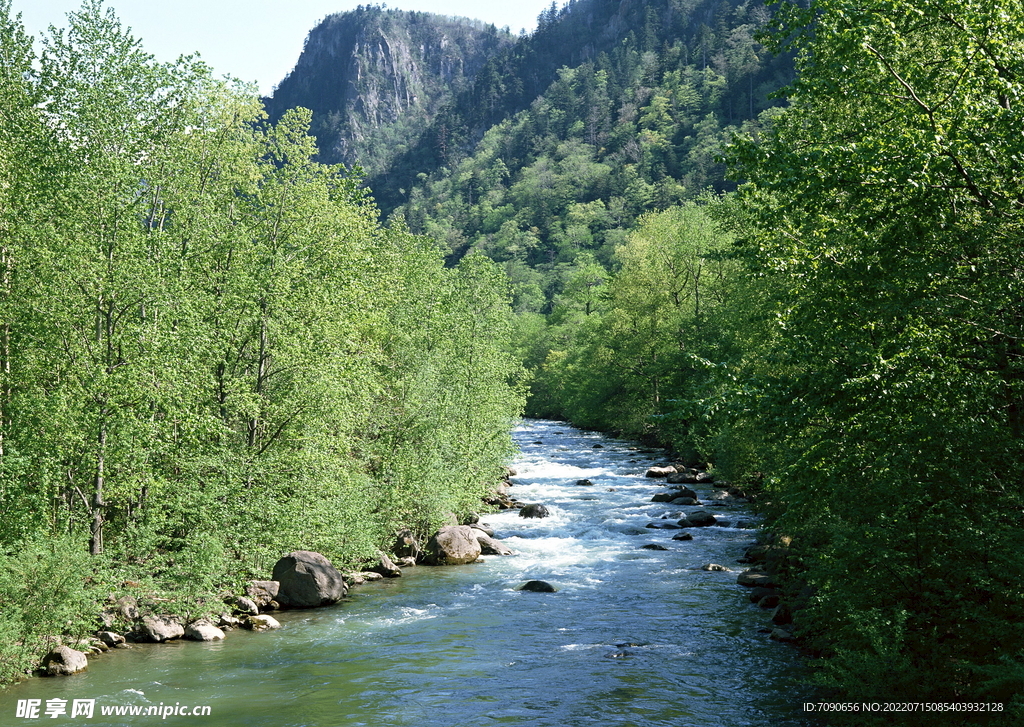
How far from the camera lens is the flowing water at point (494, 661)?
14.1 m

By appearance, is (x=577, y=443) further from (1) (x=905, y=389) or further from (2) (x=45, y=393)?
(1) (x=905, y=389)

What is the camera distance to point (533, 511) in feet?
Answer: 112

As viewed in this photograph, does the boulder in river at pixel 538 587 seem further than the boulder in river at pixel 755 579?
Yes

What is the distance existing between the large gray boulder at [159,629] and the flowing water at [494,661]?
0.33 metres

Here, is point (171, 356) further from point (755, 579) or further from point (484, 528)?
point (755, 579)

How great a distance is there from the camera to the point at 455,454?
31562 millimetres

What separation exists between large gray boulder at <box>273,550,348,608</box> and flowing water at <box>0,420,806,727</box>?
43 centimetres

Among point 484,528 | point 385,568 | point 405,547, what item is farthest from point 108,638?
point 484,528

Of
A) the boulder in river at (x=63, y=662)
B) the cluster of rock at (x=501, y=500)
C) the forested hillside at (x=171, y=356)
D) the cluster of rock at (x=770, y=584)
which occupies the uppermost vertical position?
the forested hillside at (x=171, y=356)

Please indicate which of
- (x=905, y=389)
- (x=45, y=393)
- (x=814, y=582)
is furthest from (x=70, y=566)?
(x=905, y=389)

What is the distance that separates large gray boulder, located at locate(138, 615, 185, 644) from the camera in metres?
18.4

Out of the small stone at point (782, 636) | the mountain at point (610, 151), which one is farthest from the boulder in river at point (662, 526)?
the mountain at point (610, 151)

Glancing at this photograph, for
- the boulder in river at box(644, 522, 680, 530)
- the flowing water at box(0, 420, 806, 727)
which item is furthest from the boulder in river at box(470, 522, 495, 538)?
the boulder in river at box(644, 522, 680, 530)

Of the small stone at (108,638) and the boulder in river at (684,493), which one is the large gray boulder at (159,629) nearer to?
the small stone at (108,638)
